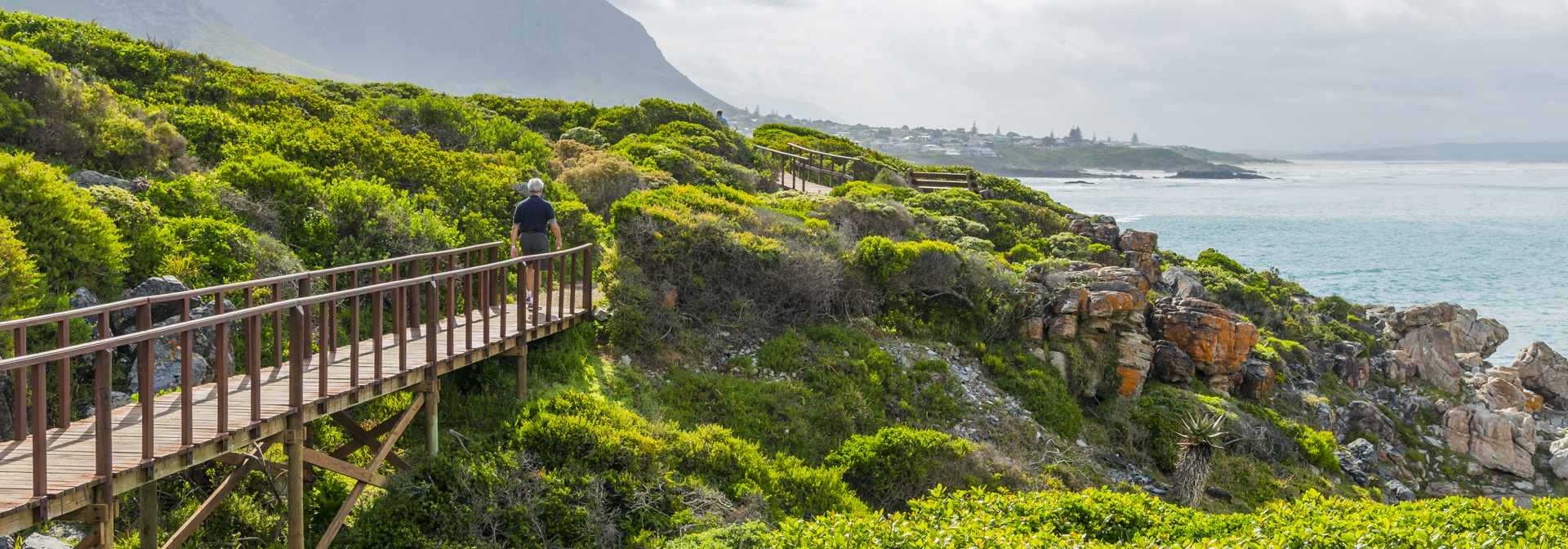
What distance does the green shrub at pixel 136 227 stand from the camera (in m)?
9.70

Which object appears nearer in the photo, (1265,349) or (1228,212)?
(1265,349)

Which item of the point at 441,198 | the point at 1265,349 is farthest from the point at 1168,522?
the point at 1265,349

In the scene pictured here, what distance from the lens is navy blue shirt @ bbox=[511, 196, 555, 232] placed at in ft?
33.8

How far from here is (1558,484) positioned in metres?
20.6

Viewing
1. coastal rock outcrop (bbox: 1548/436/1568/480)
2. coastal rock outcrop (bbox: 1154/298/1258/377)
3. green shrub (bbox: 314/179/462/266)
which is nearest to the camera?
green shrub (bbox: 314/179/462/266)

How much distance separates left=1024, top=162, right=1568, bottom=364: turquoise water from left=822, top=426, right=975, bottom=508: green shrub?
36.4 metres

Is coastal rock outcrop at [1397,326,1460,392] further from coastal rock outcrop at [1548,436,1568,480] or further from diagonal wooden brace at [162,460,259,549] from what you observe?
diagonal wooden brace at [162,460,259,549]

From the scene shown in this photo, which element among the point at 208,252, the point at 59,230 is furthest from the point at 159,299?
the point at 208,252

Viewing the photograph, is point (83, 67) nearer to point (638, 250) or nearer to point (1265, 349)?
point (638, 250)

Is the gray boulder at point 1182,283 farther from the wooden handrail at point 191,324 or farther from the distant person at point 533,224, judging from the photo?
the wooden handrail at point 191,324

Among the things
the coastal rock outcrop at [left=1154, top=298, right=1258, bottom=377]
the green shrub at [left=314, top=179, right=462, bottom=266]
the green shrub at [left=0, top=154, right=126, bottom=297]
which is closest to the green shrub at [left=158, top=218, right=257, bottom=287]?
the green shrub at [left=0, top=154, right=126, bottom=297]

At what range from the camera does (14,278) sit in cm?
790

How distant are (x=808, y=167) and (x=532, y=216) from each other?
69.5 feet

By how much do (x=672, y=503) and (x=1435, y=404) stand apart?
24963mm
